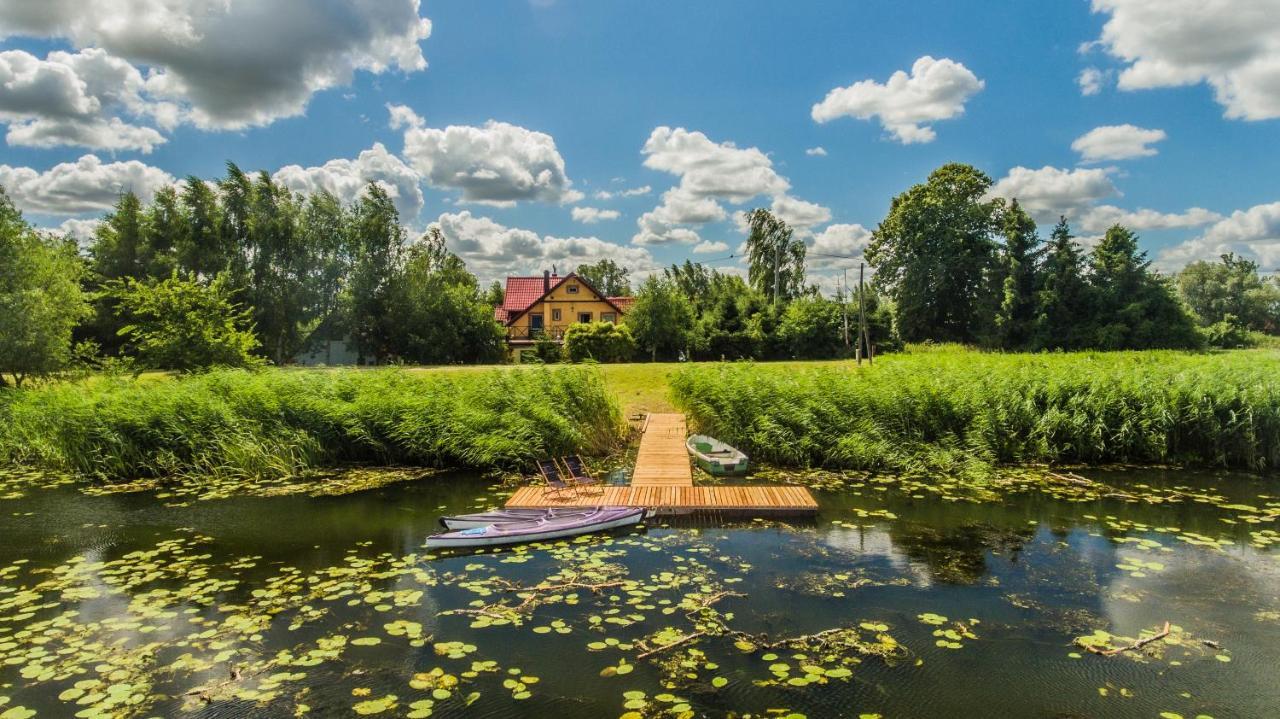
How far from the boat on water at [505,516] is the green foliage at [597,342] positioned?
28.1 meters

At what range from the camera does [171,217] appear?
41500 mm

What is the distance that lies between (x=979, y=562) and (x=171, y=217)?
1867 inches

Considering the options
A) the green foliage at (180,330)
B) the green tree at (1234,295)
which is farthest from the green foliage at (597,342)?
the green tree at (1234,295)

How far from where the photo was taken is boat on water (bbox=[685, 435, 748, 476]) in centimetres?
1367

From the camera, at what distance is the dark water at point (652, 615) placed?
556 centimetres

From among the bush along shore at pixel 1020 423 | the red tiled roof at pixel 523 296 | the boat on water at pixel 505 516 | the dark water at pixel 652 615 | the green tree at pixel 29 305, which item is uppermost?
the red tiled roof at pixel 523 296

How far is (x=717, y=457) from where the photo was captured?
1400 cm

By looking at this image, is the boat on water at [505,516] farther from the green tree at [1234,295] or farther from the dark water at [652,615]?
the green tree at [1234,295]

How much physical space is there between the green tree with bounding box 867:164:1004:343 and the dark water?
131 feet

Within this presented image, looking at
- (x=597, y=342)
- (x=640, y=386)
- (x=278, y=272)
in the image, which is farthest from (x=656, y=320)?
(x=278, y=272)

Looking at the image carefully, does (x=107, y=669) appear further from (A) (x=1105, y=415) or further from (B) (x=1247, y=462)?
(B) (x=1247, y=462)

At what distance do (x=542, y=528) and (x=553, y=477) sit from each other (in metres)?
3.52

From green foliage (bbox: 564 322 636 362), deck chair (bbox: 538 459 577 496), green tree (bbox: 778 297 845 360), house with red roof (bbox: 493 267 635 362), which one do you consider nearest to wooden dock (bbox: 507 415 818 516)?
deck chair (bbox: 538 459 577 496)

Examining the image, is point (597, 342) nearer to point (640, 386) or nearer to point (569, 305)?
point (640, 386)
